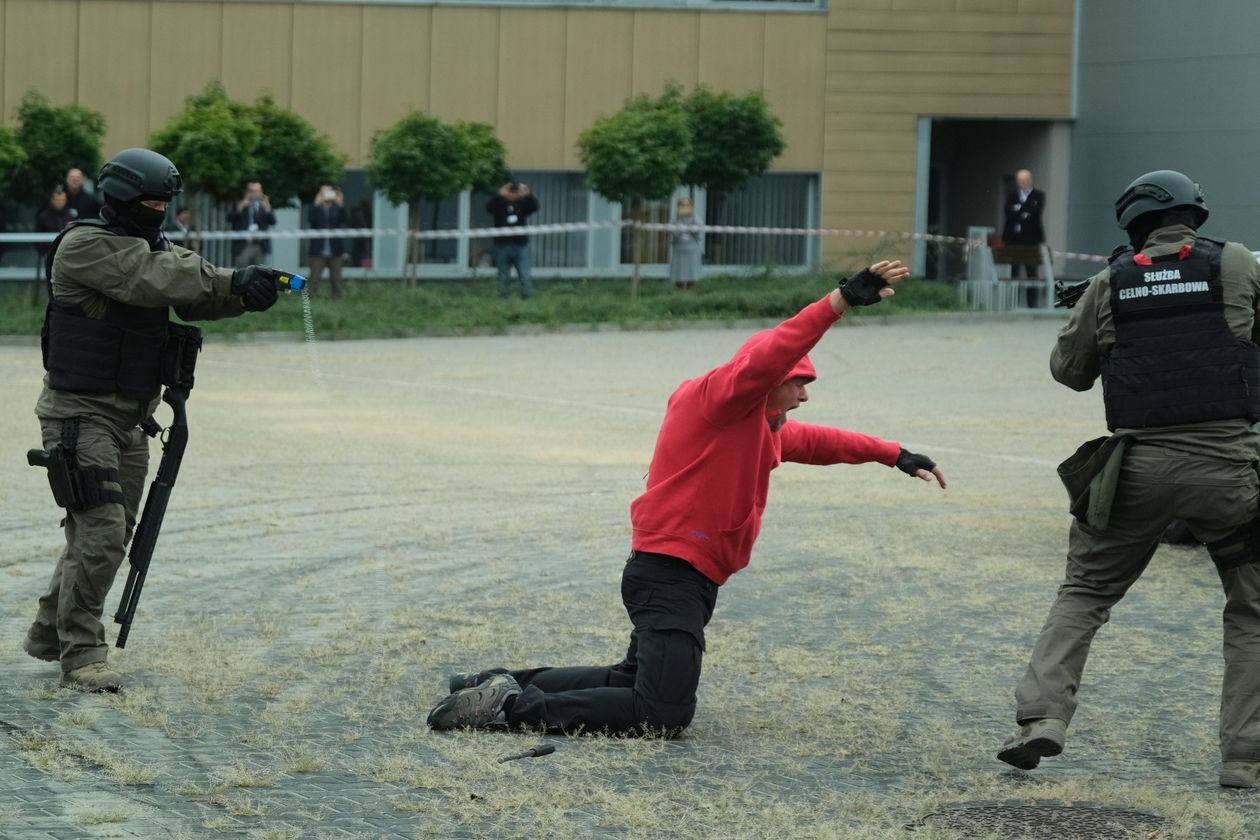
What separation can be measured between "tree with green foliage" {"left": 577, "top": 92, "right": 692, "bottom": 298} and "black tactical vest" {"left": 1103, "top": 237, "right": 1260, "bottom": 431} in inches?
883

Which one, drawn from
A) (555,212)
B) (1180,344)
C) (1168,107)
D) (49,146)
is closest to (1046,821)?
(1180,344)

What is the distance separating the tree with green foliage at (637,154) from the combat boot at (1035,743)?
22.6m

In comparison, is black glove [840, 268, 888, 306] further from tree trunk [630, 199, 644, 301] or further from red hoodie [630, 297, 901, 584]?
tree trunk [630, 199, 644, 301]

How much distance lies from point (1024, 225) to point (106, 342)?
22.8 metres

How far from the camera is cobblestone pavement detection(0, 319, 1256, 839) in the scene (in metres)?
5.70

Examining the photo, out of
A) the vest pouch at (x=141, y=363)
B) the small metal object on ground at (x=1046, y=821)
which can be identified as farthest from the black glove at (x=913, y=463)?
the vest pouch at (x=141, y=363)

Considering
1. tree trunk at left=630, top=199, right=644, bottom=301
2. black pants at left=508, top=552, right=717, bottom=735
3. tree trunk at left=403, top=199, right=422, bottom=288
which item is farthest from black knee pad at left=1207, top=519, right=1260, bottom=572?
tree trunk at left=403, top=199, right=422, bottom=288

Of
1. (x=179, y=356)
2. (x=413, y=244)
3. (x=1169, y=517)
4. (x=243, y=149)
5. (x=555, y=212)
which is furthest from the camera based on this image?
(x=555, y=212)

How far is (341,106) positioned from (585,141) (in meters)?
4.99

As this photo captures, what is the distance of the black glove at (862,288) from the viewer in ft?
19.2

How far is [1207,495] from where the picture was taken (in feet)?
19.7

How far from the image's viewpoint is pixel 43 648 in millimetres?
7285

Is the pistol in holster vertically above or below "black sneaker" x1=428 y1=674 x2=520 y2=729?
above

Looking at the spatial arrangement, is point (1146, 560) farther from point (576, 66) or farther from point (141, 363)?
point (576, 66)
